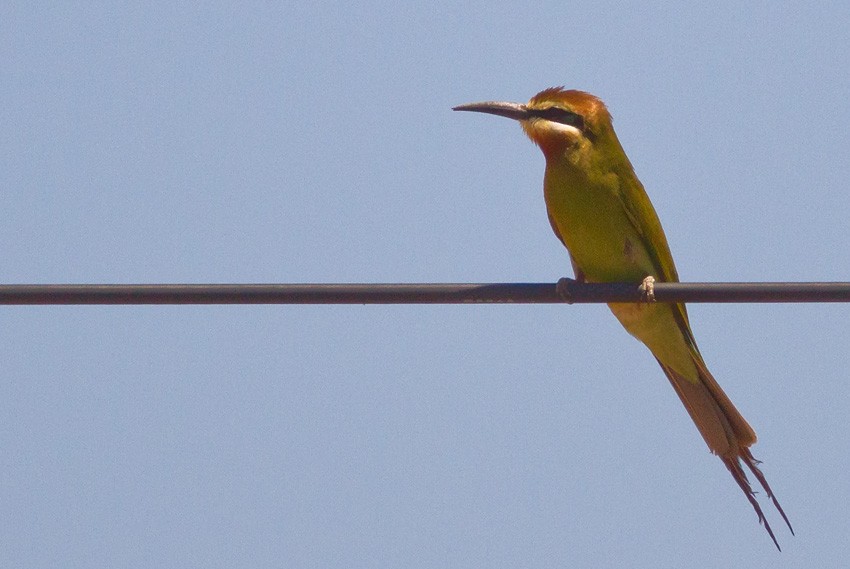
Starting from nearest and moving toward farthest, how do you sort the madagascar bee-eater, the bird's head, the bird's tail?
the bird's tail, the madagascar bee-eater, the bird's head

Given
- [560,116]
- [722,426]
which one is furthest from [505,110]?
[722,426]

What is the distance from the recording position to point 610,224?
13.4 feet

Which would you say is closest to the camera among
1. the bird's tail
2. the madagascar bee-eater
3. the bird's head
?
the bird's tail

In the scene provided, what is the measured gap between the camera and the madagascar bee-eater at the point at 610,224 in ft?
13.0

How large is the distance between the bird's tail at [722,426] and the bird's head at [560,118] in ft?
2.96

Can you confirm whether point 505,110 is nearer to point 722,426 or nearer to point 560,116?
point 560,116

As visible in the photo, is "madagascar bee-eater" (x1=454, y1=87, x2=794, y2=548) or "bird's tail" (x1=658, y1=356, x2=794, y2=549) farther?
"madagascar bee-eater" (x1=454, y1=87, x2=794, y2=548)

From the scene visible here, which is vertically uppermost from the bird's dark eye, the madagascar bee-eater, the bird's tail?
the bird's dark eye

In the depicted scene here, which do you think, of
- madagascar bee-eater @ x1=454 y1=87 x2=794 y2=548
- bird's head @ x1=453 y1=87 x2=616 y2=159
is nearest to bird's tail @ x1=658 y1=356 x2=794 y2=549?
madagascar bee-eater @ x1=454 y1=87 x2=794 y2=548

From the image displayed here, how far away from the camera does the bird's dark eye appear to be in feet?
14.0

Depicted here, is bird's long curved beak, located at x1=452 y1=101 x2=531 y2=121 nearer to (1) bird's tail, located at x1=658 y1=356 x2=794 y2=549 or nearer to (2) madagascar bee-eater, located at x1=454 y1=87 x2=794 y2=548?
(2) madagascar bee-eater, located at x1=454 y1=87 x2=794 y2=548


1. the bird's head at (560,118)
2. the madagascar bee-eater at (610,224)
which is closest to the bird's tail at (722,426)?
the madagascar bee-eater at (610,224)

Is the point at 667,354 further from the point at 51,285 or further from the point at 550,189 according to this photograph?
the point at 51,285

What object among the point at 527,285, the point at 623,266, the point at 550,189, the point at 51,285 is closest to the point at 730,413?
the point at 623,266
